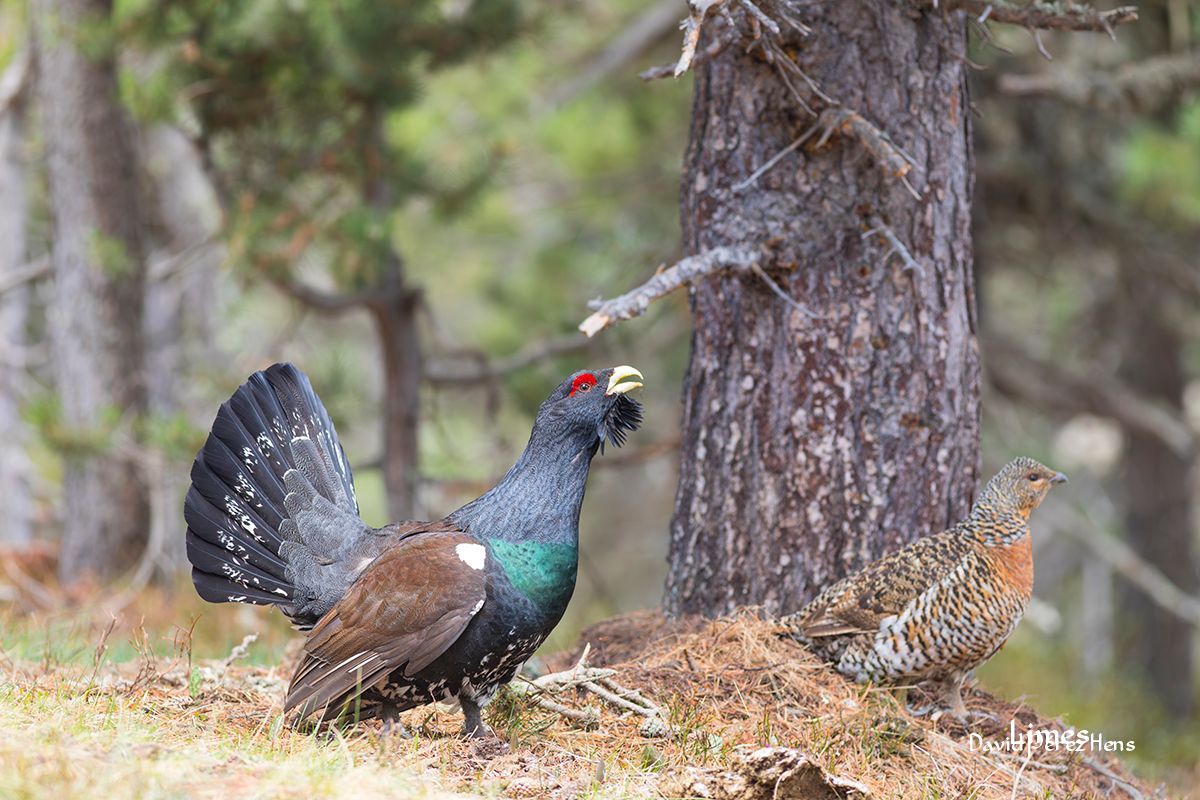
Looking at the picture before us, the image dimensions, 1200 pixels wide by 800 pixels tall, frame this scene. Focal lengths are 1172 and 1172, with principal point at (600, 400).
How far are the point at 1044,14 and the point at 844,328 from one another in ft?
4.82

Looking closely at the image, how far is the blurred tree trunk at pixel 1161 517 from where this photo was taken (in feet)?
39.5

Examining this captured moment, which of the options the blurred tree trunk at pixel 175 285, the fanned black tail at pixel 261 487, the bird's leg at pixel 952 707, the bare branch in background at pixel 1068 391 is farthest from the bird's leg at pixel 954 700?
the blurred tree trunk at pixel 175 285

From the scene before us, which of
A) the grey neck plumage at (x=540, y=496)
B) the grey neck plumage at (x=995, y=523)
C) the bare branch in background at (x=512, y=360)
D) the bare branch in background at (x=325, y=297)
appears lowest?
the grey neck plumage at (x=995, y=523)

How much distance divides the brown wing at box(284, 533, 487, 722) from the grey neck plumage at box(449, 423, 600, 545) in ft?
0.40

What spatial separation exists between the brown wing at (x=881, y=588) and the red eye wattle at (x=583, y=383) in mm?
1269

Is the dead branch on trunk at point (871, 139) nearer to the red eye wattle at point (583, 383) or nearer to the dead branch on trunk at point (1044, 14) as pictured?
the dead branch on trunk at point (1044, 14)

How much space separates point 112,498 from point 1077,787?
660 centimetres

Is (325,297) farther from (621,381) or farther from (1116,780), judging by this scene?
(1116,780)

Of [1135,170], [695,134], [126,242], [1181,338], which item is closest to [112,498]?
[126,242]

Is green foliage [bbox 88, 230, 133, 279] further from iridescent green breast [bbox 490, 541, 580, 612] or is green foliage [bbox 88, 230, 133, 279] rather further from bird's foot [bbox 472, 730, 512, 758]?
bird's foot [bbox 472, 730, 512, 758]

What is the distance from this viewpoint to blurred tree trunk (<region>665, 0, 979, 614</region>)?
4859mm

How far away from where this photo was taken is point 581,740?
4.12 metres

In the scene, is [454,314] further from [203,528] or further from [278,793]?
[278,793]

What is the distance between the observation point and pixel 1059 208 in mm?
9359
